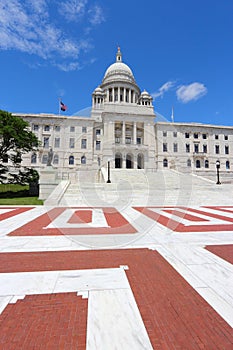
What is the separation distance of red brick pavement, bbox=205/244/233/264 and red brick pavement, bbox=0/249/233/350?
138 cm

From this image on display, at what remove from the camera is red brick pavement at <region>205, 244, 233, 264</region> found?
421 cm

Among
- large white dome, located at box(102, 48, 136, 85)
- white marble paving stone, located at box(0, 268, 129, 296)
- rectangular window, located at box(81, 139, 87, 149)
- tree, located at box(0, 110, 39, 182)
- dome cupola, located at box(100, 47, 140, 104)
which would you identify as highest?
large white dome, located at box(102, 48, 136, 85)

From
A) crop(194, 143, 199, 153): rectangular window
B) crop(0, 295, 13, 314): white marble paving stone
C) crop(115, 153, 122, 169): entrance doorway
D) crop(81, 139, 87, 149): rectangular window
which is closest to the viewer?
crop(0, 295, 13, 314): white marble paving stone

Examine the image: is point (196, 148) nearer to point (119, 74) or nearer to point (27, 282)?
point (119, 74)

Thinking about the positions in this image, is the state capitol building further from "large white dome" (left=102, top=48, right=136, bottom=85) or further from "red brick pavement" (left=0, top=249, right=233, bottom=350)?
"red brick pavement" (left=0, top=249, right=233, bottom=350)

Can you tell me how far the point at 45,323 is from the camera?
2.20 metres

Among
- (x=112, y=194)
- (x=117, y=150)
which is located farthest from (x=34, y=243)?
(x=117, y=150)

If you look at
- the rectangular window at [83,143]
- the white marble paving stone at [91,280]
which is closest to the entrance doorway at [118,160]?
the rectangular window at [83,143]

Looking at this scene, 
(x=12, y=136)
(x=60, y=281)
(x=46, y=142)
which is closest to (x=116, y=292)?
(x=60, y=281)

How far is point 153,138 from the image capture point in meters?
50.3

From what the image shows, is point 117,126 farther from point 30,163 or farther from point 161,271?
point 161,271

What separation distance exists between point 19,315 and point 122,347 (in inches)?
52.9

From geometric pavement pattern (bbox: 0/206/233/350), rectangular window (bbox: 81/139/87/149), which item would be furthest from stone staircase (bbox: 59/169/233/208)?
rectangular window (bbox: 81/139/87/149)

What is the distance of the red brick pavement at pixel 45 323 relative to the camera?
1.90 m
